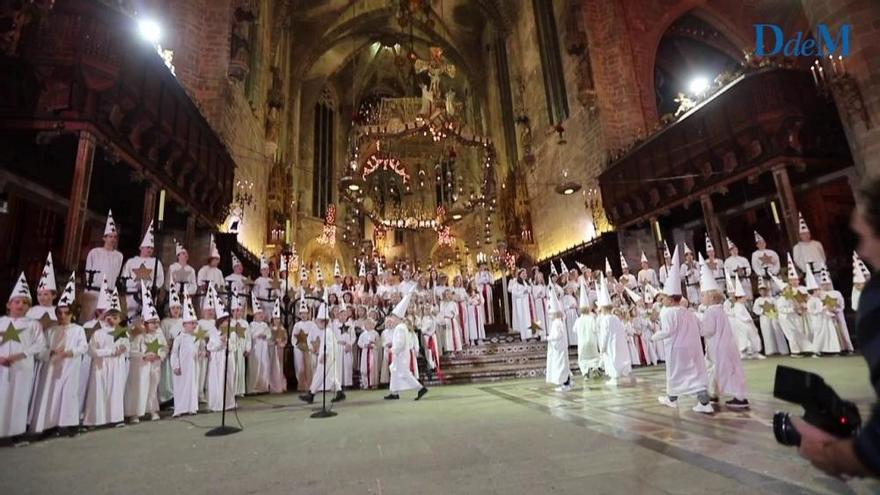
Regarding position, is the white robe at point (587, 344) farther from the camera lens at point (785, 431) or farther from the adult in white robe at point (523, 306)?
the camera lens at point (785, 431)

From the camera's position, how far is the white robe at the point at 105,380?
5.36m

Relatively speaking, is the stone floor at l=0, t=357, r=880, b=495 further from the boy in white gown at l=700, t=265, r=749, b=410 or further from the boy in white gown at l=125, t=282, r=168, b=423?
the boy in white gown at l=125, t=282, r=168, b=423

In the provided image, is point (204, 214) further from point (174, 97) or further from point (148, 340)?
point (148, 340)

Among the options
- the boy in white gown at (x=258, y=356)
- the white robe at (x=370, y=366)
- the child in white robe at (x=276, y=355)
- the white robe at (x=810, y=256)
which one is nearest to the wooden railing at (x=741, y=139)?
the white robe at (x=810, y=256)

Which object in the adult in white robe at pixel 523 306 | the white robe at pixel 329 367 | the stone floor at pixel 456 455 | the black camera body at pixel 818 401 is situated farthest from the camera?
the adult in white robe at pixel 523 306

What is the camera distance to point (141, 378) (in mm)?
6020

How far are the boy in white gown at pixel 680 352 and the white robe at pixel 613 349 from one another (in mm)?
2319

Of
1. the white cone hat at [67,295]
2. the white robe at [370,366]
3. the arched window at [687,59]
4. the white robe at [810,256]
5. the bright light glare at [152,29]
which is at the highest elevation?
the arched window at [687,59]

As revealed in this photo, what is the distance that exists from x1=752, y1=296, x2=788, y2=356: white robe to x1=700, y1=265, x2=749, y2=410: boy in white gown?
5766 millimetres

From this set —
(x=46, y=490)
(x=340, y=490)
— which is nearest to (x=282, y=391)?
(x=46, y=490)

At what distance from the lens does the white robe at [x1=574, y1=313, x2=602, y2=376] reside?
323 inches

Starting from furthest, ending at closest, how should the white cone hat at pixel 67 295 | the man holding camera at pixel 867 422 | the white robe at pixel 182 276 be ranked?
the white robe at pixel 182 276 < the white cone hat at pixel 67 295 < the man holding camera at pixel 867 422

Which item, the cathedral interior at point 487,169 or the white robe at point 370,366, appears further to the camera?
the white robe at point 370,366

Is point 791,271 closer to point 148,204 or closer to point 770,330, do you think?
point 770,330
